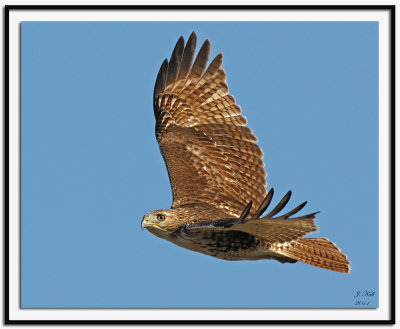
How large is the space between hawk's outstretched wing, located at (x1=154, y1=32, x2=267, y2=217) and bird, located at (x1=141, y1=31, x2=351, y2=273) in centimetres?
1

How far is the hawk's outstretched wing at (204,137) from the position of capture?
11.2 metres

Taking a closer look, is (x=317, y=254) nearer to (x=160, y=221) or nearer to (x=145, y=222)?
(x=160, y=221)

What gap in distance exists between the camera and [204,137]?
38.4 feet

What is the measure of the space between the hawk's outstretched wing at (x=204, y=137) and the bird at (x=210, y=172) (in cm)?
1

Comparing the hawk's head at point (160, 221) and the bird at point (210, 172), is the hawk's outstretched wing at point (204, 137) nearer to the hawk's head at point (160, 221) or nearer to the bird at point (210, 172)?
Result: the bird at point (210, 172)

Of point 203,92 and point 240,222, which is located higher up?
point 203,92

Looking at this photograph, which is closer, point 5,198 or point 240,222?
point 240,222
